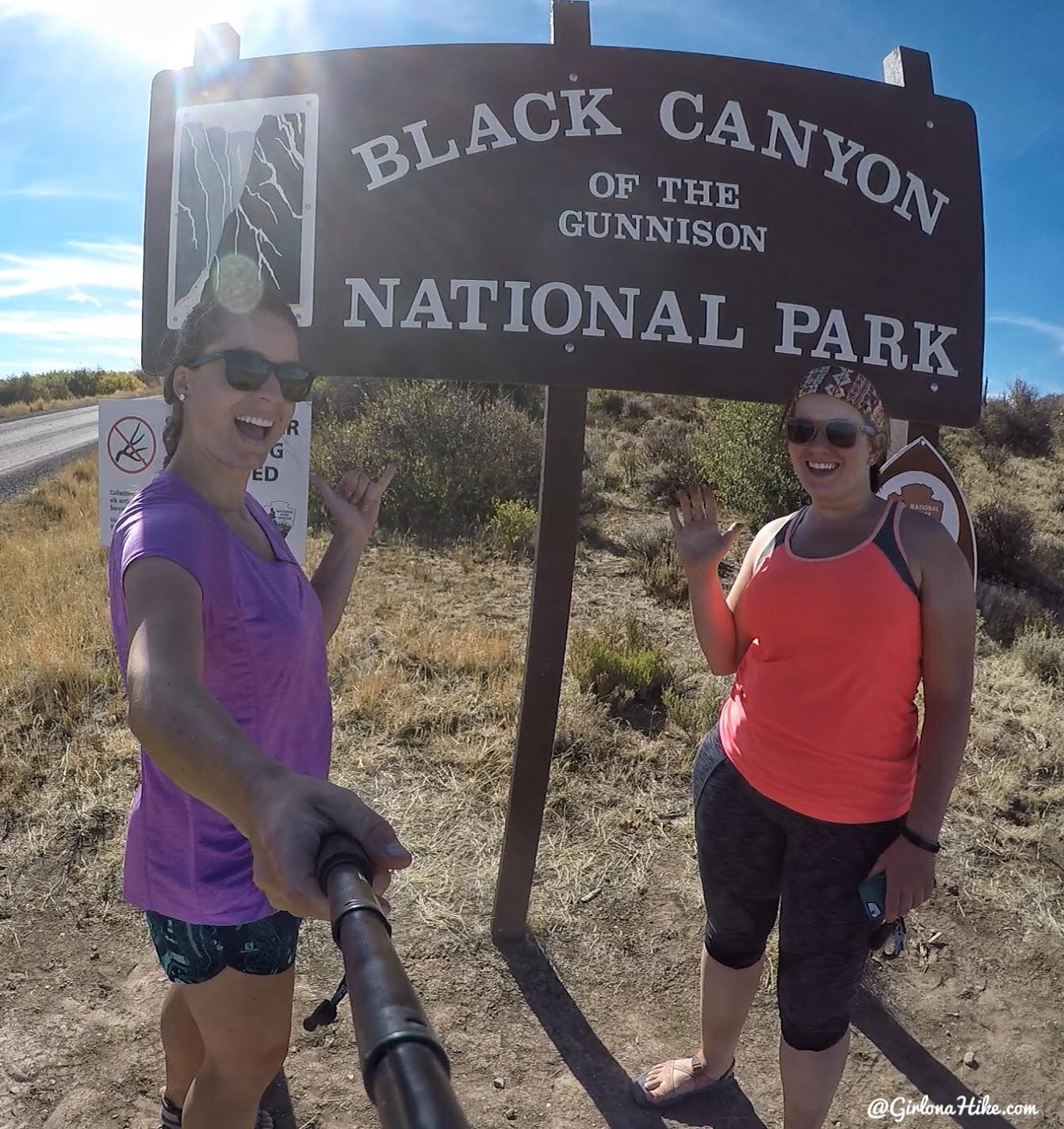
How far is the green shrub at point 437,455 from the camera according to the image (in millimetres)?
8930

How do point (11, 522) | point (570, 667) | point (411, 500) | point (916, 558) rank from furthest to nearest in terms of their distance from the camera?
Result: point (11, 522) < point (411, 500) < point (570, 667) < point (916, 558)

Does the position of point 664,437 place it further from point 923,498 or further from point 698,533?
point 698,533

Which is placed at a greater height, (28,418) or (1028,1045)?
(28,418)

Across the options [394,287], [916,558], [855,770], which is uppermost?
[394,287]

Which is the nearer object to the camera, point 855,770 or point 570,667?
point 855,770

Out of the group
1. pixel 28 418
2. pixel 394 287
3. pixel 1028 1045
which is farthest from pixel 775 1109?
pixel 28 418

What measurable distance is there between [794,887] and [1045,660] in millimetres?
4761

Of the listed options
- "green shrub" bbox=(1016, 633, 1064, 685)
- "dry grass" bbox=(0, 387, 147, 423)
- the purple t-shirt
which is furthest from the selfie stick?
"dry grass" bbox=(0, 387, 147, 423)

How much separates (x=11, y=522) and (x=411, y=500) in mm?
5331

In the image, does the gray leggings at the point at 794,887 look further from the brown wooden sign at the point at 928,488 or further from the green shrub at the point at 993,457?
the green shrub at the point at 993,457

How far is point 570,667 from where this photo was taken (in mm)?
5102

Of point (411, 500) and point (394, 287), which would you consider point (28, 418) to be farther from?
point (394, 287)

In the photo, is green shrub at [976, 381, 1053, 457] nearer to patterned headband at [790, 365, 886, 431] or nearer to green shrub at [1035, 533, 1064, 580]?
green shrub at [1035, 533, 1064, 580]

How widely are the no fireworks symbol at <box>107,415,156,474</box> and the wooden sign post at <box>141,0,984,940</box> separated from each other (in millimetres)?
395
